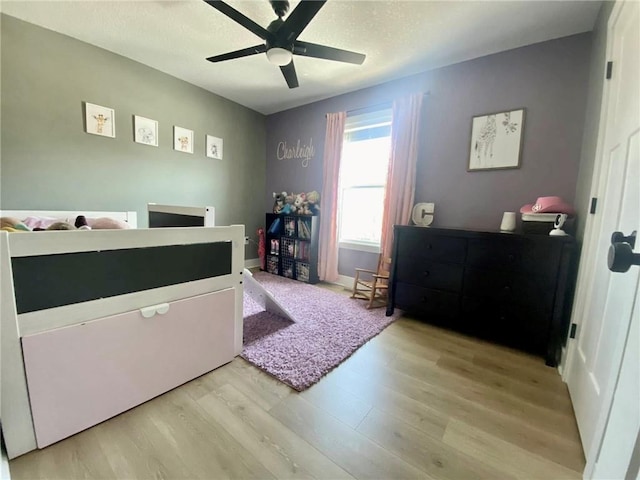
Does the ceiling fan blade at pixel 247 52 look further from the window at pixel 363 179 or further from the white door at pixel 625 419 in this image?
the white door at pixel 625 419

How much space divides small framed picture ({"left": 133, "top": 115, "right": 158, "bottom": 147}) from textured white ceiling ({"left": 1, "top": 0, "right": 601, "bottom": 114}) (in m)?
0.58

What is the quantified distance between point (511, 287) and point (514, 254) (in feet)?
0.78

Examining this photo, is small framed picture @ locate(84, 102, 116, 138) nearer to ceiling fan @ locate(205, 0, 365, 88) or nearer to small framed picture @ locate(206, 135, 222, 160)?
small framed picture @ locate(206, 135, 222, 160)

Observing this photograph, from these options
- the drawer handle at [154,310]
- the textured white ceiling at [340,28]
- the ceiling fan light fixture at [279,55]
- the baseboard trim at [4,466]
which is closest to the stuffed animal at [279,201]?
the textured white ceiling at [340,28]

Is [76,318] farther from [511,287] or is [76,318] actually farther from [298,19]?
[511,287]

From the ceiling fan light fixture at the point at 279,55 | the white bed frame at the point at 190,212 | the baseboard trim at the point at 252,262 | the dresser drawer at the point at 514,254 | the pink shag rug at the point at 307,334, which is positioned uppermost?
the ceiling fan light fixture at the point at 279,55

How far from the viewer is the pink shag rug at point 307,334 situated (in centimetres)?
153

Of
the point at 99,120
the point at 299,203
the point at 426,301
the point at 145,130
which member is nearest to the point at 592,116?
the point at 426,301

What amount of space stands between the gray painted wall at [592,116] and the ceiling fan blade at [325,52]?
1480 mm

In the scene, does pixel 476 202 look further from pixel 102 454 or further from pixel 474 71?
pixel 102 454

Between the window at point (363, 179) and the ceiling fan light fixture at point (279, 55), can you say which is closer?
the ceiling fan light fixture at point (279, 55)

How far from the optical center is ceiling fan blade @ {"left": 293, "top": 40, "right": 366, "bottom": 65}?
1.75 m

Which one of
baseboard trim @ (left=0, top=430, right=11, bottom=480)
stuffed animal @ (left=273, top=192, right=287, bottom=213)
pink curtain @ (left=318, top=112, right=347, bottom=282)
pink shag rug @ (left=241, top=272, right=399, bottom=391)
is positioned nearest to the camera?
baseboard trim @ (left=0, top=430, right=11, bottom=480)

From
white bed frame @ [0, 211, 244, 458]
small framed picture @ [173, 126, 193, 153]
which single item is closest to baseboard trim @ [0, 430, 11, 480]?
white bed frame @ [0, 211, 244, 458]
